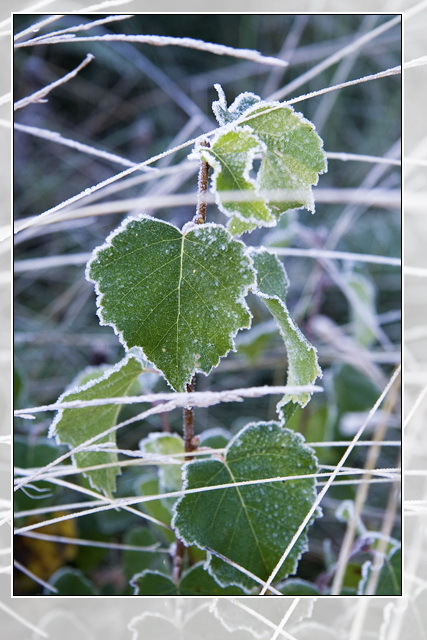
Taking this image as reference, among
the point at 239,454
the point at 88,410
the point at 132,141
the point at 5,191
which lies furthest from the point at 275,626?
the point at 132,141

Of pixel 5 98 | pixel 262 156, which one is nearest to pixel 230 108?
pixel 262 156

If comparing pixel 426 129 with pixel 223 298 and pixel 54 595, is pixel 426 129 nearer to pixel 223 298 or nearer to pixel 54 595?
pixel 223 298

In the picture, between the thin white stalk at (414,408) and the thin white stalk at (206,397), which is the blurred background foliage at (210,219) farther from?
the thin white stalk at (206,397)

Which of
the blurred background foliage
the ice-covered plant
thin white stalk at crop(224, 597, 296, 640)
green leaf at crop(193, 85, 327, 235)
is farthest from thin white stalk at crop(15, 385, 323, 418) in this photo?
the blurred background foliage

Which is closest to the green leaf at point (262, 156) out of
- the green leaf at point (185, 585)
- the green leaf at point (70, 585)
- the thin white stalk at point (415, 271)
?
the thin white stalk at point (415, 271)

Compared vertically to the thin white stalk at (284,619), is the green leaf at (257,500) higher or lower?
higher

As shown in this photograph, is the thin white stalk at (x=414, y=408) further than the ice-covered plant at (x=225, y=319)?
Yes

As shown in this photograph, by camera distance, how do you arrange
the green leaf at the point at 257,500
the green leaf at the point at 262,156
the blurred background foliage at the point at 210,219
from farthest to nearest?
the blurred background foliage at the point at 210,219
the green leaf at the point at 257,500
the green leaf at the point at 262,156
